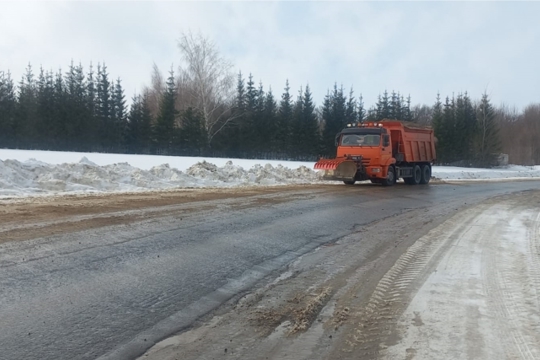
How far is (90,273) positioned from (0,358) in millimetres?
2247

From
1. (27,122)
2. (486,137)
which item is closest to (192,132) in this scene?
(27,122)

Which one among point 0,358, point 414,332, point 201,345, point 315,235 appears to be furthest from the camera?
point 315,235

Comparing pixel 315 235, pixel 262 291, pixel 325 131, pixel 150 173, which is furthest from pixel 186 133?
pixel 262 291

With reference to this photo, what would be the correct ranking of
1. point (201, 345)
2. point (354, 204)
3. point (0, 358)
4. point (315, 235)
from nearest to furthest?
point (0, 358) < point (201, 345) < point (315, 235) < point (354, 204)

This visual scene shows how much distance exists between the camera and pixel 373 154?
22.0m

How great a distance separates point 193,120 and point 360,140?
104 feet

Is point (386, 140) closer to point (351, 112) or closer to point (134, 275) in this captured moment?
point (134, 275)

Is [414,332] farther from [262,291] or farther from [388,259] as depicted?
[388,259]

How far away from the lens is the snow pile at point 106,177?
1460 centimetres

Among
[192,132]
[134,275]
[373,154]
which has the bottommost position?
[134,275]

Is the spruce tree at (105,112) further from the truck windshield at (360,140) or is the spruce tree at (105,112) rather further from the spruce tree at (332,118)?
the truck windshield at (360,140)

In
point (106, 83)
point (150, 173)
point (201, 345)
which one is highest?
point (106, 83)

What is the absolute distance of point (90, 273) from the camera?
235 inches

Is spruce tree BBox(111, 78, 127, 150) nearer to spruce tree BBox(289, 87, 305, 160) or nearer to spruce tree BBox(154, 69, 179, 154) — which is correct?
spruce tree BBox(154, 69, 179, 154)
